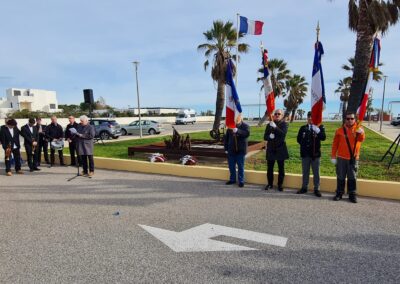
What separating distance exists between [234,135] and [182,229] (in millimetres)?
3111

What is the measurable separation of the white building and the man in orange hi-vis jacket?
269 feet

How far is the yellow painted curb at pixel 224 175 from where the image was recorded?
608 centimetres

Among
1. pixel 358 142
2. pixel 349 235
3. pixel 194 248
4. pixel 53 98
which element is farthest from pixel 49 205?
pixel 53 98

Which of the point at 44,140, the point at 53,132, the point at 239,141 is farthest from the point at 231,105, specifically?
the point at 44,140

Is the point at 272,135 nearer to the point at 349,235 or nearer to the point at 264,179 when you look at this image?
the point at 264,179

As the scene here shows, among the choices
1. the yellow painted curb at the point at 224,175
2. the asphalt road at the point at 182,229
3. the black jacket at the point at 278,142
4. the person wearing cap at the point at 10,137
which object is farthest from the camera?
the person wearing cap at the point at 10,137

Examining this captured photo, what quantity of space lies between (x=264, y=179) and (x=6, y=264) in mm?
5526

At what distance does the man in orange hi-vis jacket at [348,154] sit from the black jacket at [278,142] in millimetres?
1072

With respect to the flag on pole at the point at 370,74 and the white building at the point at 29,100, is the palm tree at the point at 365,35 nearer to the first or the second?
the flag on pole at the point at 370,74

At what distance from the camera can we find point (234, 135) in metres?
7.10

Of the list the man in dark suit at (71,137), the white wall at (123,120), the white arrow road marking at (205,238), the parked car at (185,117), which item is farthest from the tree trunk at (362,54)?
the parked car at (185,117)

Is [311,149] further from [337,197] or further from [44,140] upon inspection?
[44,140]

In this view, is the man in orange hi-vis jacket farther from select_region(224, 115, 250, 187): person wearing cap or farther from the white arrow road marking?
the white arrow road marking

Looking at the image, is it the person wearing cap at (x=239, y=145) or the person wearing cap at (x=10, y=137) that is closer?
the person wearing cap at (x=239, y=145)
